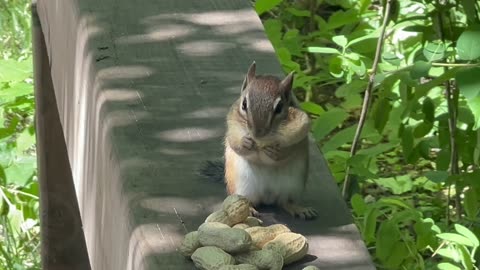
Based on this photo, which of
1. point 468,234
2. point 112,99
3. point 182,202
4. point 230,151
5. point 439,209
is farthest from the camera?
point 439,209

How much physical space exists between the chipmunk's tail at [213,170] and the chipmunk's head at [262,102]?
83mm

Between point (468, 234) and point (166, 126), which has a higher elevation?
point (166, 126)

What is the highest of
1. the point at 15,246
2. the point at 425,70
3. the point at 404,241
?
the point at 425,70

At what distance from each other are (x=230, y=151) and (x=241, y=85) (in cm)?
25

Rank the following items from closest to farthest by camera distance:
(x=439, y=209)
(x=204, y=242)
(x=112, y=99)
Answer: (x=204, y=242), (x=112, y=99), (x=439, y=209)

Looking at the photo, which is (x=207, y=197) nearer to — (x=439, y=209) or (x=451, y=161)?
(x=451, y=161)

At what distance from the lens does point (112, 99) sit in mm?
2062

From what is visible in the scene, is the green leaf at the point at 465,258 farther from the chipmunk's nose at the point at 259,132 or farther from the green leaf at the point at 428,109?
the chipmunk's nose at the point at 259,132

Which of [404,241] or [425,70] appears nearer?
[425,70]

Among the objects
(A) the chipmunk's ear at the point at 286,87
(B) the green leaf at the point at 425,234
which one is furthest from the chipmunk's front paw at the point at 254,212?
(B) the green leaf at the point at 425,234

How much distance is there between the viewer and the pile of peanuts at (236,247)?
1.55 m

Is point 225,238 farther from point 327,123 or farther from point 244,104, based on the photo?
point 327,123

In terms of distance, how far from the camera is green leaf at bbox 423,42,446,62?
2771 millimetres

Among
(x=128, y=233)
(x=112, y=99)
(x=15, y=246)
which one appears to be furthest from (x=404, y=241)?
(x=15, y=246)
